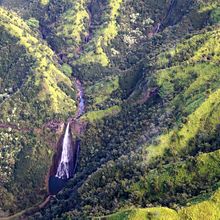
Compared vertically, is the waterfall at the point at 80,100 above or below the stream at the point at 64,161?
above

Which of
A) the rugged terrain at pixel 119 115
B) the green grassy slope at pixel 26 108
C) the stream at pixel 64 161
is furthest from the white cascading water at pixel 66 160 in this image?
the green grassy slope at pixel 26 108

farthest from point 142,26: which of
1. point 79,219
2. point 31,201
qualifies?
point 79,219

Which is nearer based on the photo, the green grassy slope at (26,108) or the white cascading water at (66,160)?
the green grassy slope at (26,108)

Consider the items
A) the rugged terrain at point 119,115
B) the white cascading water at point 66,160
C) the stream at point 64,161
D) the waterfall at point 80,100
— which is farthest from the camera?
the waterfall at point 80,100

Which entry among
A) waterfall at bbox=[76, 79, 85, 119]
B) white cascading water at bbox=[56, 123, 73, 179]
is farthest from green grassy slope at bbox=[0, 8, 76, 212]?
white cascading water at bbox=[56, 123, 73, 179]

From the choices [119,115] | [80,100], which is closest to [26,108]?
[80,100]

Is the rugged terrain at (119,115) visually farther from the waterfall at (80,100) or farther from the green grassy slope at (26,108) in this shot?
the waterfall at (80,100)

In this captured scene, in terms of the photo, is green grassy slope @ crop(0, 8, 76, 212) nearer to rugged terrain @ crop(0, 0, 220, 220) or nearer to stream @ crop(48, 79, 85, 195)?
rugged terrain @ crop(0, 0, 220, 220)
